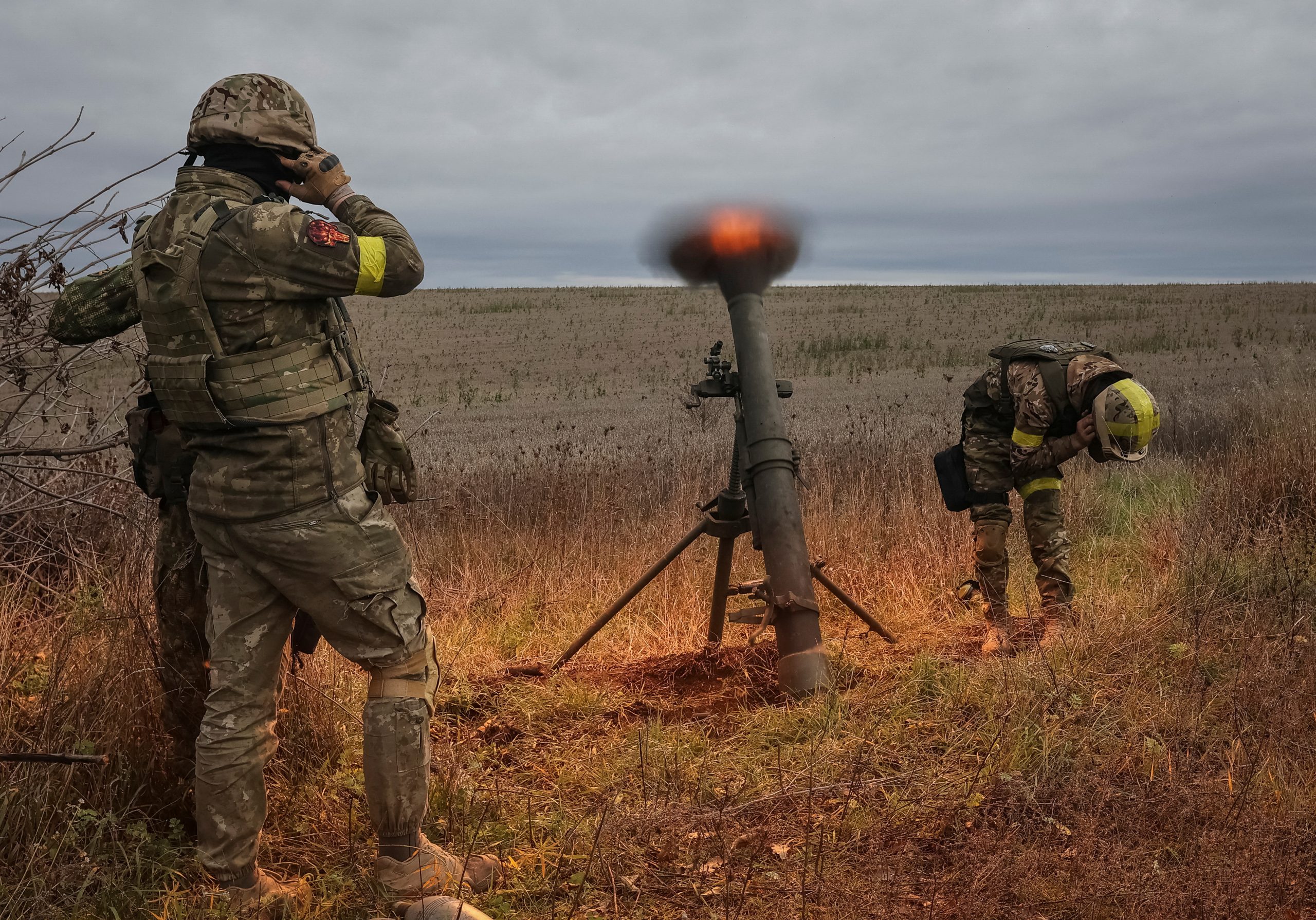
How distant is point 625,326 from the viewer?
104ft

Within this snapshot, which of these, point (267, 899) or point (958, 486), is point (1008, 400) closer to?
point (958, 486)


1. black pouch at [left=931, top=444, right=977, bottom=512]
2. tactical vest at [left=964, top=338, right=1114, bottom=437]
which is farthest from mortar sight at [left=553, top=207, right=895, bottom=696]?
tactical vest at [left=964, top=338, right=1114, bottom=437]

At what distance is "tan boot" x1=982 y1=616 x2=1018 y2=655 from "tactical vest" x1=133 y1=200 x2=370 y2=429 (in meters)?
3.43

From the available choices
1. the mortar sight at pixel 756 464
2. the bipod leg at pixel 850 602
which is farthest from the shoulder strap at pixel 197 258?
the bipod leg at pixel 850 602

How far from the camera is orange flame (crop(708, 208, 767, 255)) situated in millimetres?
4910

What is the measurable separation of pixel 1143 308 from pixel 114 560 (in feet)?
110

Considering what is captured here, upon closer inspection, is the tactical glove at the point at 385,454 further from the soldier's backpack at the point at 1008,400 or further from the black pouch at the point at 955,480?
the black pouch at the point at 955,480

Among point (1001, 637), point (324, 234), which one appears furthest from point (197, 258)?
point (1001, 637)

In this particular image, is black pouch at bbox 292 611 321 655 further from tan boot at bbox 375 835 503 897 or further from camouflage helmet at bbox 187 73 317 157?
camouflage helmet at bbox 187 73 317 157

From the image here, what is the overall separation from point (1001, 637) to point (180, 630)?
3.69 meters

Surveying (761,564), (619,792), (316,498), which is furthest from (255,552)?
(761,564)

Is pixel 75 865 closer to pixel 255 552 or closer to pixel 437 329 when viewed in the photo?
pixel 255 552

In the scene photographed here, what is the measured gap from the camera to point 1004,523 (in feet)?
17.9

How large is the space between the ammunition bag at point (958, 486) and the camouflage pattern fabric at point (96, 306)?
13.3ft
